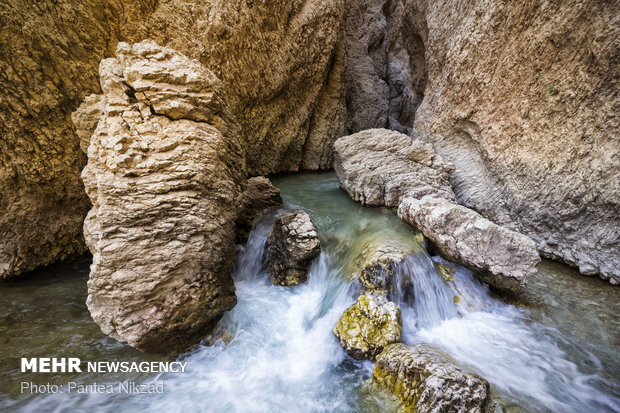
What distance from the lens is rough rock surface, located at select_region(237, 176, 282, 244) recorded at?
675cm

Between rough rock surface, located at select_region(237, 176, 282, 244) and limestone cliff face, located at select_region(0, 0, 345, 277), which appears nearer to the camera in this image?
limestone cliff face, located at select_region(0, 0, 345, 277)

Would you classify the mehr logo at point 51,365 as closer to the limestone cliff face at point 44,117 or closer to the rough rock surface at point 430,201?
the limestone cliff face at point 44,117

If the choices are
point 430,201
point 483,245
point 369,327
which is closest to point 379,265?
point 369,327

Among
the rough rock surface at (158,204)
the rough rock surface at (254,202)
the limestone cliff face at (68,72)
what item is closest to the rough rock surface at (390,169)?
the rough rock surface at (254,202)

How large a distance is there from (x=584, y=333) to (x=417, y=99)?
15.2 metres

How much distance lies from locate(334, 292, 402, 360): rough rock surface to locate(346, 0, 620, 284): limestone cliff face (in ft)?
15.2

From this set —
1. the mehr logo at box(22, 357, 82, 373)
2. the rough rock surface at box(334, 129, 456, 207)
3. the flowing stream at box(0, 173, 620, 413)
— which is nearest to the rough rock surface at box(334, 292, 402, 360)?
the flowing stream at box(0, 173, 620, 413)

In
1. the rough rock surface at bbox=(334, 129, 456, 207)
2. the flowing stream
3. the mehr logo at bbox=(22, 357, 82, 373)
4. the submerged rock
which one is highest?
the rough rock surface at bbox=(334, 129, 456, 207)

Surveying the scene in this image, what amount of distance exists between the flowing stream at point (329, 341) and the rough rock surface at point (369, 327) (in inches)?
8.2

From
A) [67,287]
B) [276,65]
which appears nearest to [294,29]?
[276,65]

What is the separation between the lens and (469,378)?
3037 mm

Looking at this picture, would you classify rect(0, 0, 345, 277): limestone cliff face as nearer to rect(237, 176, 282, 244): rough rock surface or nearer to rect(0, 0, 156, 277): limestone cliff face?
rect(0, 0, 156, 277): limestone cliff face

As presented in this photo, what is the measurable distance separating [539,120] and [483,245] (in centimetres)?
378

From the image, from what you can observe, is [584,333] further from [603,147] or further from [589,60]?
[589,60]
